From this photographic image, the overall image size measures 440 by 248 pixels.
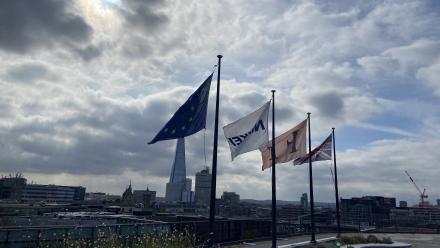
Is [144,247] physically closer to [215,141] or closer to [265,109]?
[215,141]

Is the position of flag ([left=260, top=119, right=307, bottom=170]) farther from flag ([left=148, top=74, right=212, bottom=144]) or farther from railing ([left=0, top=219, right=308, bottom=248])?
flag ([left=148, top=74, right=212, bottom=144])

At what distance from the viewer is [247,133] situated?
21.0m

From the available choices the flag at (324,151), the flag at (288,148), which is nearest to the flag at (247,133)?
the flag at (288,148)

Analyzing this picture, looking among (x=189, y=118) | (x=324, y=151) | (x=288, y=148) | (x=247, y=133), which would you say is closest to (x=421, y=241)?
(x=324, y=151)

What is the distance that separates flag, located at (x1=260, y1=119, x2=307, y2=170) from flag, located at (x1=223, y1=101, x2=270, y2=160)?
458cm

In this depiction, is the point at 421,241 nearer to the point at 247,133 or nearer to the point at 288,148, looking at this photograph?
the point at 288,148

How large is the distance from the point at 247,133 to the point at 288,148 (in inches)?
252

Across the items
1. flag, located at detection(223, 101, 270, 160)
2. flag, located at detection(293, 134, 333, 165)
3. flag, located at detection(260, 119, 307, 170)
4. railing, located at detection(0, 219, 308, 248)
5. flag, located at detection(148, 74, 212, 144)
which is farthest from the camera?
flag, located at detection(293, 134, 333, 165)

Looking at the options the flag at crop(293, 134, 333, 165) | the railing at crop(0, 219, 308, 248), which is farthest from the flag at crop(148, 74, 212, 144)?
the flag at crop(293, 134, 333, 165)

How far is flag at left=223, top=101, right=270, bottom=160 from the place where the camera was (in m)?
20.6

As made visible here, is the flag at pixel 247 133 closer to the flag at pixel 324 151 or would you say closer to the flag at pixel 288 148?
the flag at pixel 288 148

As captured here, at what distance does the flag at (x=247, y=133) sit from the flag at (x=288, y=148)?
4575 mm

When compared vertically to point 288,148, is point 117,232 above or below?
below

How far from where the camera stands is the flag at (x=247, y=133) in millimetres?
20578
